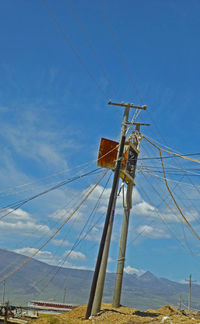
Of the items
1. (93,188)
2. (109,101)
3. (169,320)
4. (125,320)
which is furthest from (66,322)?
(109,101)

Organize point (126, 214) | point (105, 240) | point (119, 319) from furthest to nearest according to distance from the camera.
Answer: point (126, 214) → point (105, 240) → point (119, 319)

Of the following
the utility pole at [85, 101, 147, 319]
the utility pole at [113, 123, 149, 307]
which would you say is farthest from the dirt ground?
the utility pole at [113, 123, 149, 307]

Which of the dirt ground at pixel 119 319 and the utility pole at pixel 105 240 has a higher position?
the utility pole at pixel 105 240

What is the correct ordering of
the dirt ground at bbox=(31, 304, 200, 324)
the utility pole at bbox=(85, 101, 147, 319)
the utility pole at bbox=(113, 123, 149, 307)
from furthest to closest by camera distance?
the utility pole at bbox=(113, 123, 149, 307), the utility pole at bbox=(85, 101, 147, 319), the dirt ground at bbox=(31, 304, 200, 324)

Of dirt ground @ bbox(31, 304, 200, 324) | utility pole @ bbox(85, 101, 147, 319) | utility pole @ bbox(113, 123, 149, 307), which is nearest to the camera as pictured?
A: dirt ground @ bbox(31, 304, 200, 324)

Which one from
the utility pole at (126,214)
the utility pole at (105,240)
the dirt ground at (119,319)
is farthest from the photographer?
the utility pole at (126,214)

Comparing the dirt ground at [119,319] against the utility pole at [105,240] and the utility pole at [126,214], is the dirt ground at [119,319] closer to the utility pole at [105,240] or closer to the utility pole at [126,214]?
the utility pole at [105,240]

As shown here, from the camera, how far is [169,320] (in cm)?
2103

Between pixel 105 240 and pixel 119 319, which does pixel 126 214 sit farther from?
pixel 119 319

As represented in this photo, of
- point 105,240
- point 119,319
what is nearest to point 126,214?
point 105,240

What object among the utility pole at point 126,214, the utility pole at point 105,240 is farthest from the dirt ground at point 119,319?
the utility pole at point 126,214

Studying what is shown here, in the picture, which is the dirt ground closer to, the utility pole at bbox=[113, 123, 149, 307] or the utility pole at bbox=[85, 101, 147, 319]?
the utility pole at bbox=[85, 101, 147, 319]

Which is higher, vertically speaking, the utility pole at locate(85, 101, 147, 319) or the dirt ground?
the utility pole at locate(85, 101, 147, 319)

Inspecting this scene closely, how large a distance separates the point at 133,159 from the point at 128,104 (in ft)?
13.8
